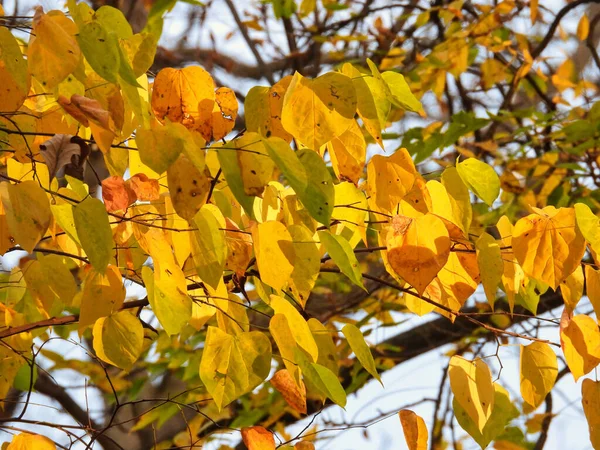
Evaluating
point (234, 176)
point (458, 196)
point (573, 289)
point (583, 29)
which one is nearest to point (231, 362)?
point (234, 176)

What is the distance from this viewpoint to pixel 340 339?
2.36 meters

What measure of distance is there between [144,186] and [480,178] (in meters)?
0.40

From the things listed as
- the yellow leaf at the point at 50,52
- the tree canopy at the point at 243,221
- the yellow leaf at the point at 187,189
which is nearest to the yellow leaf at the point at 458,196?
the tree canopy at the point at 243,221

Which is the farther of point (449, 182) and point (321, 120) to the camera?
point (449, 182)

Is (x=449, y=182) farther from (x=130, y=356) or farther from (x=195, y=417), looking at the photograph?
(x=195, y=417)

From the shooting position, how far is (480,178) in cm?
93

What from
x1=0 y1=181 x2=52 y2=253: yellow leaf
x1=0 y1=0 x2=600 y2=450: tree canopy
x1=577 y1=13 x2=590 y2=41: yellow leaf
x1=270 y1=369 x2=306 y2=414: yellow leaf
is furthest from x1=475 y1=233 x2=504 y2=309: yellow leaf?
x1=577 y1=13 x2=590 y2=41: yellow leaf

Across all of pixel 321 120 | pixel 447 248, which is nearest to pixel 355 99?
pixel 321 120

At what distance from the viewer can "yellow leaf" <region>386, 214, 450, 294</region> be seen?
0.82 metres

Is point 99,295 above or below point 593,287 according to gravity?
above

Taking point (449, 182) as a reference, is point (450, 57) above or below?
above

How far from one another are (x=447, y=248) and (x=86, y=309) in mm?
392

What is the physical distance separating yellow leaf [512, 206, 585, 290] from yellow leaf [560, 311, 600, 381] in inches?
2.8

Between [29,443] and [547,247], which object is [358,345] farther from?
Answer: [29,443]
